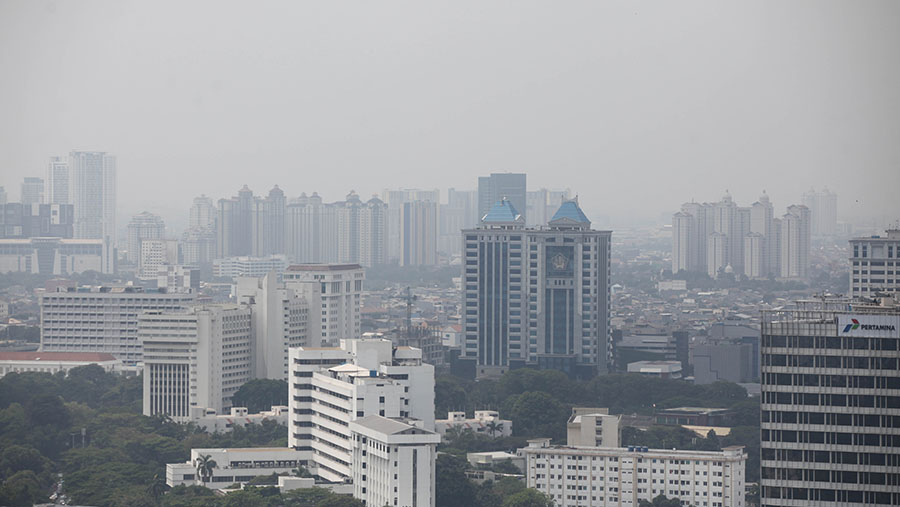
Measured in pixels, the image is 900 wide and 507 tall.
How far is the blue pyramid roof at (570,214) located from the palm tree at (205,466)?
702 inches

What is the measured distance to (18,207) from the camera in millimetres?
67562

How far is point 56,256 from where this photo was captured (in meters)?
69.0

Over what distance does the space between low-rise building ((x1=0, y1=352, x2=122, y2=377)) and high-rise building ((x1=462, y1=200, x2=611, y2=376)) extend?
7.86 m

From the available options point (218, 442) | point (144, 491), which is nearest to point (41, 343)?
point (218, 442)

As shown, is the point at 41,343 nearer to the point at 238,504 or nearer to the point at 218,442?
the point at 218,442

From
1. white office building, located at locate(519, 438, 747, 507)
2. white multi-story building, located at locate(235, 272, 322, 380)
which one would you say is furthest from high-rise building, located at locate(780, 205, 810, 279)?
white office building, located at locate(519, 438, 747, 507)

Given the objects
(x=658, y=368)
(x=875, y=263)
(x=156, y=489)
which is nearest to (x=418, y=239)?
(x=658, y=368)

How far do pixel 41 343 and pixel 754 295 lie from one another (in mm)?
26316

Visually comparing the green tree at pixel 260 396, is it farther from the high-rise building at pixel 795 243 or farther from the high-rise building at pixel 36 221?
the high-rise building at pixel 36 221

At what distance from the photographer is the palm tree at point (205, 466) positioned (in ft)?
75.3

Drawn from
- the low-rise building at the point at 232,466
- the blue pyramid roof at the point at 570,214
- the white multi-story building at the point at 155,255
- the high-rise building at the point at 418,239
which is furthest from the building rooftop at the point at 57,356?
the high-rise building at the point at 418,239

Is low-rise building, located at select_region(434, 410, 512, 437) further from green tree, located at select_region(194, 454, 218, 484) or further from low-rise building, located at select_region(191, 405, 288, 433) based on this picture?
green tree, located at select_region(194, 454, 218, 484)

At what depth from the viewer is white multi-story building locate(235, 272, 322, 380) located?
31.4 meters

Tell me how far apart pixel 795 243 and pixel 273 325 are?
31135 mm
